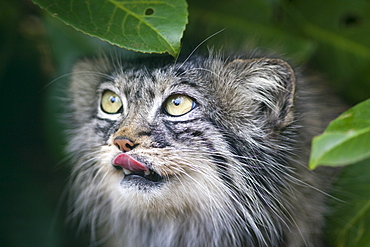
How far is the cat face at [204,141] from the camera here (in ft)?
6.13

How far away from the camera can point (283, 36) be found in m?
2.59

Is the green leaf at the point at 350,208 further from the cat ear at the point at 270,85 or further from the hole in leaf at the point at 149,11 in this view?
the hole in leaf at the point at 149,11

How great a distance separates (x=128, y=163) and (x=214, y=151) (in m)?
0.38

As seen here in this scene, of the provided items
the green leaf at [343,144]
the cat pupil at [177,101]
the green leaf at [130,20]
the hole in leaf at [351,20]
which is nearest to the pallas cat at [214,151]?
the cat pupil at [177,101]

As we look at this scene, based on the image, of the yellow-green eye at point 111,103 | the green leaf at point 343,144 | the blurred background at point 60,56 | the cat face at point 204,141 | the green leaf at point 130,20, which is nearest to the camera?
the green leaf at point 343,144

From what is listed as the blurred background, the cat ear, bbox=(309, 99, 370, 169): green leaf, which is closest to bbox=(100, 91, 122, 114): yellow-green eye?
the blurred background

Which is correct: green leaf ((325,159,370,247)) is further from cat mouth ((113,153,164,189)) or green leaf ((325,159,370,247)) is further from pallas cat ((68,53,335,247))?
cat mouth ((113,153,164,189))

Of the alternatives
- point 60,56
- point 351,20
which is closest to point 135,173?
point 60,56

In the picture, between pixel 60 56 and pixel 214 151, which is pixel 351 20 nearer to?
pixel 214 151

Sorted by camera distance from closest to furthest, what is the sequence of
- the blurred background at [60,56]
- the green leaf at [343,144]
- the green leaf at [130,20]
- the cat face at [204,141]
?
1. the green leaf at [343,144]
2. the green leaf at [130,20]
3. the cat face at [204,141]
4. the blurred background at [60,56]


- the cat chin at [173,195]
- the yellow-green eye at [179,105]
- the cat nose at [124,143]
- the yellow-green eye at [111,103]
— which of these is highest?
the yellow-green eye at [179,105]

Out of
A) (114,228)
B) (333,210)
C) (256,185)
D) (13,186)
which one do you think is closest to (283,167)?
(256,185)

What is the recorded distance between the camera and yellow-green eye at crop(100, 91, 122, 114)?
7.11 ft

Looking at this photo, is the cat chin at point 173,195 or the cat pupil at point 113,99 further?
the cat pupil at point 113,99
